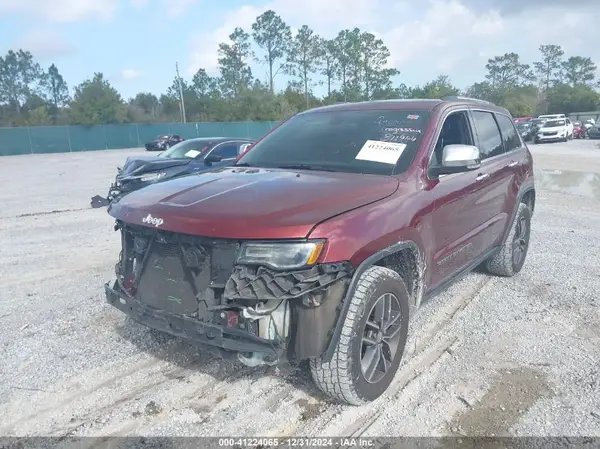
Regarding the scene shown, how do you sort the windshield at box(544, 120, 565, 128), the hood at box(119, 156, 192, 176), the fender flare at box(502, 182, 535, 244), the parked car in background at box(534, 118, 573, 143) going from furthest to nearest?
the windshield at box(544, 120, 565, 128)
the parked car in background at box(534, 118, 573, 143)
the hood at box(119, 156, 192, 176)
the fender flare at box(502, 182, 535, 244)

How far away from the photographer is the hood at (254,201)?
2.64 m

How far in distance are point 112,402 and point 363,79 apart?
2750 inches

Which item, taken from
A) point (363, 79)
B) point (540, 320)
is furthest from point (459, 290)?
point (363, 79)

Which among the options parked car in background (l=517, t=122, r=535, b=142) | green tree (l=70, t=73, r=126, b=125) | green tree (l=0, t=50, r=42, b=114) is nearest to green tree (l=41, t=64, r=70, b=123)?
green tree (l=0, t=50, r=42, b=114)

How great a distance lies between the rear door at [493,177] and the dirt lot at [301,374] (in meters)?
0.69

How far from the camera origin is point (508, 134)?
5.35 metres

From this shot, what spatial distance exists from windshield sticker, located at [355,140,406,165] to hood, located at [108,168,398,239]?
0.88 ft

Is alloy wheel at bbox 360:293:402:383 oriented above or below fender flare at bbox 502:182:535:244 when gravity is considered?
below

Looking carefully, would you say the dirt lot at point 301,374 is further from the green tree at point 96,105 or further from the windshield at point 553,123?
the green tree at point 96,105

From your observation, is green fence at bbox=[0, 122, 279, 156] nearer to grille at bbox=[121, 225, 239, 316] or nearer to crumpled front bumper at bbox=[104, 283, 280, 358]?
grille at bbox=[121, 225, 239, 316]

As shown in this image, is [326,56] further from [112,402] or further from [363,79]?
[112,402]

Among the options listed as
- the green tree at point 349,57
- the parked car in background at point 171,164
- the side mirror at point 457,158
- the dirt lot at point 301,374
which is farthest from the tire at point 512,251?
the green tree at point 349,57

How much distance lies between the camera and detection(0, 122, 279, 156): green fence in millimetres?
42688

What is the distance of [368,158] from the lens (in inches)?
143
